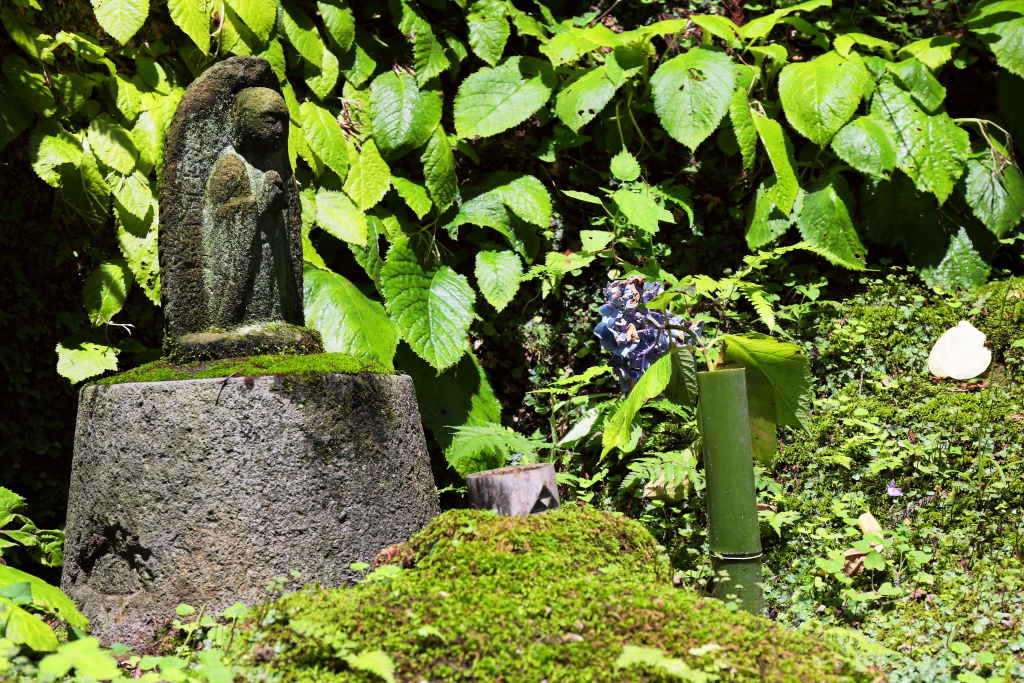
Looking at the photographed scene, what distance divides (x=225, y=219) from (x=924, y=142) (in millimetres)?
3412

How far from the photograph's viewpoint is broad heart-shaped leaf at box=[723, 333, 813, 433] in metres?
2.34

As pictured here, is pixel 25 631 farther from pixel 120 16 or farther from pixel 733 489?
pixel 120 16

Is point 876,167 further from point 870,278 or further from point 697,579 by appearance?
point 697,579

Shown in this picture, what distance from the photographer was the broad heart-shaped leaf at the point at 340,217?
370cm

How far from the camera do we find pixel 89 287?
11.7 feet

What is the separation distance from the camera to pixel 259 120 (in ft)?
8.73

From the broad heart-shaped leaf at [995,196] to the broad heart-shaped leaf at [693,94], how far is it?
1.35m

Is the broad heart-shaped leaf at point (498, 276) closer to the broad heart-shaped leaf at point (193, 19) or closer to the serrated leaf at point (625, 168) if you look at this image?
the serrated leaf at point (625, 168)

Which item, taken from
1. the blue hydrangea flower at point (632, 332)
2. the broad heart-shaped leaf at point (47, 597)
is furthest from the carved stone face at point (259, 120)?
the blue hydrangea flower at point (632, 332)

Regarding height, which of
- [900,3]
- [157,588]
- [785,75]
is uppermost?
[900,3]

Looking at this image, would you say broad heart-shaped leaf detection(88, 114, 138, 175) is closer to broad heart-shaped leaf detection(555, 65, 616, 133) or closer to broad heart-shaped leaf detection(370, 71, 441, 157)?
broad heart-shaped leaf detection(370, 71, 441, 157)

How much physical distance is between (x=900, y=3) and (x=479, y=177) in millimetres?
2816

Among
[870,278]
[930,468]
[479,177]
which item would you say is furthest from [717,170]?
[930,468]

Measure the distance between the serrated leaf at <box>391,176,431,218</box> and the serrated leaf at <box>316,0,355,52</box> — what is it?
29.0 inches
